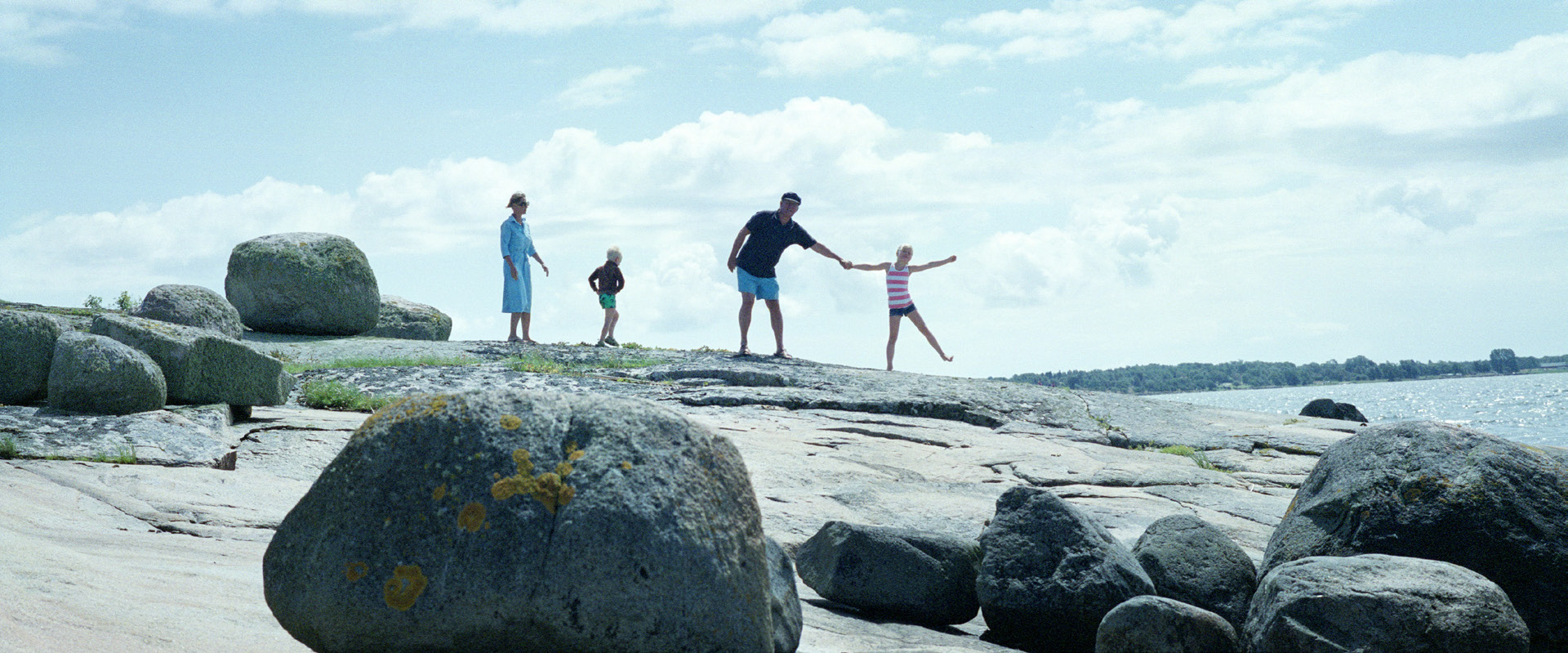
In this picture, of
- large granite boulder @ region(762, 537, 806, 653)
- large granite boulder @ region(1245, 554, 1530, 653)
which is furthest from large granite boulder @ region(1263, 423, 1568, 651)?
large granite boulder @ region(762, 537, 806, 653)

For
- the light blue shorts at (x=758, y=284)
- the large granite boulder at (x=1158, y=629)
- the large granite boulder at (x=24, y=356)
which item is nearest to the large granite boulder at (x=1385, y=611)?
the large granite boulder at (x=1158, y=629)

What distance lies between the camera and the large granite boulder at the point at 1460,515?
552 centimetres

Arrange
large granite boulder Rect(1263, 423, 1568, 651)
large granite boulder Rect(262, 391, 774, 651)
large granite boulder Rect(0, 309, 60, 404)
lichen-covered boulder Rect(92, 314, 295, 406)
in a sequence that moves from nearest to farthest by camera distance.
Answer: large granite boulder Rect(262, 391, 774, 651) < large granite boulder Rect(1263, 423, 1568, 651) < large granite boulder Rect(0, 309, 60, 404) < lichen-covered boulder Rect(92, 314, 295, 406)

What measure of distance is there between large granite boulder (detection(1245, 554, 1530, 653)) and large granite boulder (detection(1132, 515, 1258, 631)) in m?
0.72

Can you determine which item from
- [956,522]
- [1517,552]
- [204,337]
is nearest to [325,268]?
[204,337]

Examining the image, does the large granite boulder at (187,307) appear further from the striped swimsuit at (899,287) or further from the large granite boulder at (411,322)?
the striped swimsuit at (899,287)

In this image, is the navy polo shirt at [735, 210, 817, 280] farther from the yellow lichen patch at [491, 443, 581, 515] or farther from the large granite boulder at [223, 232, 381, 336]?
the yellow lichen patch at [491, 443, 581, 515]

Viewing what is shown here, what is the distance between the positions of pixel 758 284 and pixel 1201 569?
978cm

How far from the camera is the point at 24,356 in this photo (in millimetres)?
8117

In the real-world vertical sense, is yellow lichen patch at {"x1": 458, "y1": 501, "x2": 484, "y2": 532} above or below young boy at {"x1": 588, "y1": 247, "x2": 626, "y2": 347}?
below

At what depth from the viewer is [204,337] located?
8469 millimetres

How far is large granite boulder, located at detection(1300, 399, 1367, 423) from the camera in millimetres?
15219

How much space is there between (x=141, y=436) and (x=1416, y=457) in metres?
7.60

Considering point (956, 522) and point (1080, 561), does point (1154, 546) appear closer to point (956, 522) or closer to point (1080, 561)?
point (1080, 561)
